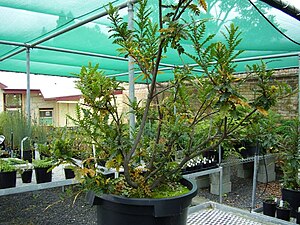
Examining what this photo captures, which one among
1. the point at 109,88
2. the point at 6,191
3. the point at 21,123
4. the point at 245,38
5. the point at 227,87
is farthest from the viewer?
the point at 245,38

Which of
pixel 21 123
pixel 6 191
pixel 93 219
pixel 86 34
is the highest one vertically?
pixel 86 34

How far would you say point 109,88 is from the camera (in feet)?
3.43

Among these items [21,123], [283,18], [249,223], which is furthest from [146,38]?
[21,123]

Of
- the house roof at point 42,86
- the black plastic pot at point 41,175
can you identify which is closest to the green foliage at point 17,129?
the black plastic pot at point 41,175

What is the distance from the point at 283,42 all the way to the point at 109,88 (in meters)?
3.43

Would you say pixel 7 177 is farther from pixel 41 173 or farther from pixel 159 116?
pixel 159 116

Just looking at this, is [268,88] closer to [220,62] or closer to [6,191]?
[220,62]

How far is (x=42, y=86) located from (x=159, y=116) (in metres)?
9.95

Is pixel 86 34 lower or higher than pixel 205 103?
higher

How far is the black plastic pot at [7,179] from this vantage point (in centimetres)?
234

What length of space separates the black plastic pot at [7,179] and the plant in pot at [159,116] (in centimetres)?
154

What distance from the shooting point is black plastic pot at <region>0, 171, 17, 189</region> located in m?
2.34

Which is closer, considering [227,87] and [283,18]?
[227,87]

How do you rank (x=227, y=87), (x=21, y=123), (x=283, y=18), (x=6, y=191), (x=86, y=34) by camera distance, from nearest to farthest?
1. (x=227, y=87)
2. (x=6, y=191)
3. (x=283, y=18)
4. (x=21, y=123)
5. (x=86, y=34)
